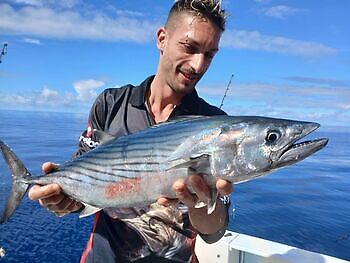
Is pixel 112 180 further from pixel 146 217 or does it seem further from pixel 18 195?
pixel 18 195

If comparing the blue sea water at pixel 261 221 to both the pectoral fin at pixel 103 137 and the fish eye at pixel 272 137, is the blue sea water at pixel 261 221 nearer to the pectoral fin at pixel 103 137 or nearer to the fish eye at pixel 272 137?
the pectoral fin at pixel 103 137

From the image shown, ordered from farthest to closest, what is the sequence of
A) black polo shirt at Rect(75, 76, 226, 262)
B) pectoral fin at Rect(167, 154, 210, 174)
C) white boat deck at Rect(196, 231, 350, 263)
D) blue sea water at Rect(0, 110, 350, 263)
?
1. blue sea water at Rect(0, 110, 350, 263)
2. white boat deck at Rect(196, 231, 350, 263)
3. black polo shirt at Rect(75, 76, 226, 262)
4. pectoral fin at Rect(167, 154, 210, 174)

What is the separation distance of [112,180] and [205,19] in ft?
4.00

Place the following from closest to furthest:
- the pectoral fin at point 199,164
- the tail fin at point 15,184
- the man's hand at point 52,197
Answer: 1. the pectoral fin at point 199,164
2. the man's hand at point 52,197
3. the tail fin at point 15,184

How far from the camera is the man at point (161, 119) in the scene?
243 cm

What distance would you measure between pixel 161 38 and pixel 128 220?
1.34 meters

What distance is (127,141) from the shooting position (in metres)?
2.18

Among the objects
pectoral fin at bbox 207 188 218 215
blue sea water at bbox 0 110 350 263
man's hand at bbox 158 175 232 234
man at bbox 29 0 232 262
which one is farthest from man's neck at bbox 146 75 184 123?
blue sea water at bbox 0 110 350 263

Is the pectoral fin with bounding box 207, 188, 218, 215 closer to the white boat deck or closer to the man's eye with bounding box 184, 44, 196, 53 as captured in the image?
the man's eye with bounding box 184, 44, 196, 53

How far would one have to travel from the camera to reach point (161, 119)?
269 centimetres

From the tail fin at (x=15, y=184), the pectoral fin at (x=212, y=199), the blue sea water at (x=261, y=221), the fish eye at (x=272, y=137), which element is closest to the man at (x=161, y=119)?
the tail fin at (x=15, y=184)

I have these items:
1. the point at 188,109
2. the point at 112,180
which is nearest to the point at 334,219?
the point at 188,109

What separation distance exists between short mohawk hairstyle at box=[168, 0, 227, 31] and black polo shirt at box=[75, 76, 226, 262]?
1.80ft

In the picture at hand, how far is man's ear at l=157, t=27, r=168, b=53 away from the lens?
8.89 ft
